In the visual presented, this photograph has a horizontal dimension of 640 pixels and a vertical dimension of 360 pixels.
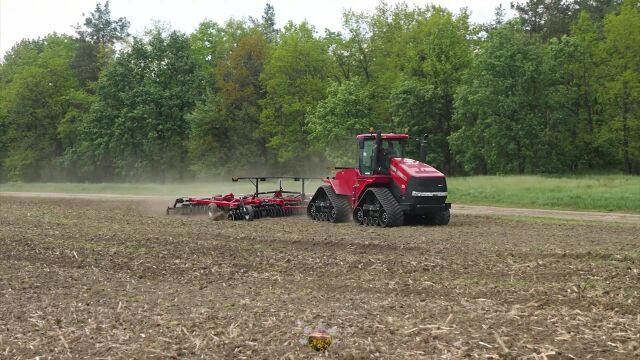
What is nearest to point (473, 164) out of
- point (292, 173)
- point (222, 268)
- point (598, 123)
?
point (598, 123)

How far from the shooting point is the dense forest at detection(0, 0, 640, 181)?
4816 cm

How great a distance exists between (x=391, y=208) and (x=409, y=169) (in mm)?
1228

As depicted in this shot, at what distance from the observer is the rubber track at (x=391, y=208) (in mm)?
19859

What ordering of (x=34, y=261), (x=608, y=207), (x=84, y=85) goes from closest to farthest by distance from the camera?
(x=34, y=261)
(x=608, y=207)
(x=84, y=85)

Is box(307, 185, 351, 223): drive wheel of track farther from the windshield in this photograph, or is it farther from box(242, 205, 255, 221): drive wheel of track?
box(242, 205, 255, 221): drive wheel of track

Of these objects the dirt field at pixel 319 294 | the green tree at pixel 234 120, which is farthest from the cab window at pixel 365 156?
the green tree at pixel 234 120

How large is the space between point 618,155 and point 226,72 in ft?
104

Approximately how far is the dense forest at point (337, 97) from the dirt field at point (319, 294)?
30287mm

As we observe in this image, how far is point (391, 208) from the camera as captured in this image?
1991cm

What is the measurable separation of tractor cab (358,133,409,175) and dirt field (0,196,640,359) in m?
3.40

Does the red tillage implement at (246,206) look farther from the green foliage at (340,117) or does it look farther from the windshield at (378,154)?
the green foliage at (340,117)

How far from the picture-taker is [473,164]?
49.3 meters

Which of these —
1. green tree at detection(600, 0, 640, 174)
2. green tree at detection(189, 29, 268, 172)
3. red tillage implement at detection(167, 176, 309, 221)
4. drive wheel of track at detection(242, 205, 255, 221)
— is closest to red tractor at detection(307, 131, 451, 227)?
red tillage implement at detection(167, 176, 309, 221)

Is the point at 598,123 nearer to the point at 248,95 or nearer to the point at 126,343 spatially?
the point at 248,95
